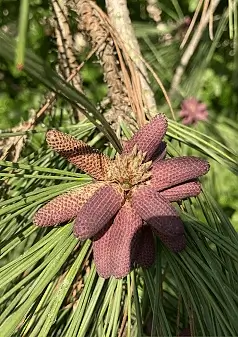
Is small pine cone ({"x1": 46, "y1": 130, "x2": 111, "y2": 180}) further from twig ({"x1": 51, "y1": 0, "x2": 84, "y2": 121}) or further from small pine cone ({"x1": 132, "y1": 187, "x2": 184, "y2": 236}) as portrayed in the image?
twig ({"x1": 51, "y1": 0, "x2": 84, "y2": 121})

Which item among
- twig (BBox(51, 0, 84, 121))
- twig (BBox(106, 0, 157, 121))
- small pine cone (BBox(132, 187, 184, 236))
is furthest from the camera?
twig (BBox(51, 0, 84, 121))

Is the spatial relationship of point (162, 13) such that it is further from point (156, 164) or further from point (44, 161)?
point (156, 164)

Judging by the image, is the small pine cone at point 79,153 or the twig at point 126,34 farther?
the twig at point 126,34

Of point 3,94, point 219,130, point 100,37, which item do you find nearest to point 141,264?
point 100,37

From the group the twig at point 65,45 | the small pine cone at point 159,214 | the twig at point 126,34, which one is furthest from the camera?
the twig at point 65,45

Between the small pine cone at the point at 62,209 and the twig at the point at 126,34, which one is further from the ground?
the twig at the point at 126,34

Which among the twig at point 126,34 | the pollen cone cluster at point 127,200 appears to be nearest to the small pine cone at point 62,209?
the pollen cone cluster at point 127,200

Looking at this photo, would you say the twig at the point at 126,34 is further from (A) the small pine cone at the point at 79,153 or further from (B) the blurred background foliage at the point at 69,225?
(A) the small pine cone at the point at 79,153

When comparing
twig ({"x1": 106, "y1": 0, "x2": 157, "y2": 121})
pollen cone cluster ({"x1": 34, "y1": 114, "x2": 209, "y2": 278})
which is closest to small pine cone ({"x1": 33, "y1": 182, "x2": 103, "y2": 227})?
pollen cone cluster ({"x1": 34, "y1": 114, "x2": 209, "y2": 278})
